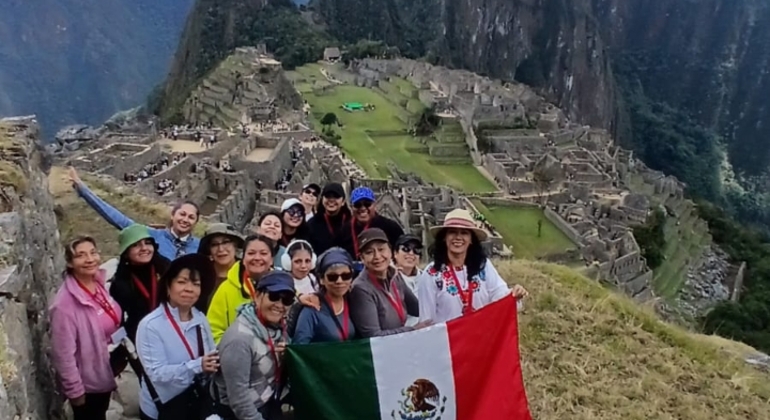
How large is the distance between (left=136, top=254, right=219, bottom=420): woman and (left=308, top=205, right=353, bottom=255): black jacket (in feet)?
5.08

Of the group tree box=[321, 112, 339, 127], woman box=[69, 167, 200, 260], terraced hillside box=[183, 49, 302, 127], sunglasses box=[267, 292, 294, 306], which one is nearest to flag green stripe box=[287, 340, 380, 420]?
sunglasses box=[267, 292, 294, 306]

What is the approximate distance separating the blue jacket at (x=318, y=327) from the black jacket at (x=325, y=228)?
1.40m

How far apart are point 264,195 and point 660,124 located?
84.6 meters

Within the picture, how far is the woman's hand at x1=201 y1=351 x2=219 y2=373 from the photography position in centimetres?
332

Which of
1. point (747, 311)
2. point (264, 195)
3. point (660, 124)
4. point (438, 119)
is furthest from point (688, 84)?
point (264, 195)

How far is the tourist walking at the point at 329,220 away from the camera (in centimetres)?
504

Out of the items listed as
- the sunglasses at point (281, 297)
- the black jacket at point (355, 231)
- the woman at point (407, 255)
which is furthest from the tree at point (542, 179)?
the sunglasses at point (281, 297)

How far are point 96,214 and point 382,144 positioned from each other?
23653mm

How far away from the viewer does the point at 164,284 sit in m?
3.45

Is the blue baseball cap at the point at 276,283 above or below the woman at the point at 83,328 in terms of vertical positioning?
above

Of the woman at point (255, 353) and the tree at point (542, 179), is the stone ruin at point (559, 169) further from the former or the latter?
the woman at point (255, 353)

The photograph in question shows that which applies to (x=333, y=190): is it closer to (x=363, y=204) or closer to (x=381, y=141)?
(x=363, y=204)

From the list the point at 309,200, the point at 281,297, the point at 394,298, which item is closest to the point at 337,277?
the point at 281,297

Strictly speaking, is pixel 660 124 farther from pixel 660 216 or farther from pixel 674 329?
pixel 674 329
